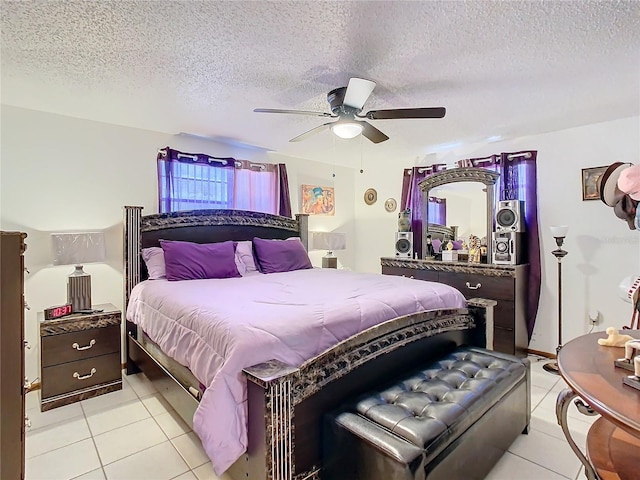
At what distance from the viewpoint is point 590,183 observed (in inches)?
130

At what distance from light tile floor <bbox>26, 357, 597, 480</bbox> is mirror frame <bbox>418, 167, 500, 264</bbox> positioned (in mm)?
1923

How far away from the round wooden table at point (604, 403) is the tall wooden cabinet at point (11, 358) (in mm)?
1892

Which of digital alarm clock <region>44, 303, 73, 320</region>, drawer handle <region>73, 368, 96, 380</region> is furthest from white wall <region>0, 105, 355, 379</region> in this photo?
drawer handle <region>73, 368, 96, 380</region>

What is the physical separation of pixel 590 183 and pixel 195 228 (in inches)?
157

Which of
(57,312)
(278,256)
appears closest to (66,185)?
(57,312)

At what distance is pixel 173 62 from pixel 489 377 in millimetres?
2588

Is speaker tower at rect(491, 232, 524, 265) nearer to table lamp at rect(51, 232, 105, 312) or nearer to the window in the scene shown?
the window

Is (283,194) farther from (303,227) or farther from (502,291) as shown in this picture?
(502,291)

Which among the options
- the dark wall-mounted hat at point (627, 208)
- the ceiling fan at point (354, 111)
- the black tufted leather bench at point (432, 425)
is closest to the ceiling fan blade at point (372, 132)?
the ceiling fan at point (354, 111)

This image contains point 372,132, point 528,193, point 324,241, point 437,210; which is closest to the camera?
point 372,132

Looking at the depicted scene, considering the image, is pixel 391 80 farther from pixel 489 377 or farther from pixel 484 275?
pixel 484 275

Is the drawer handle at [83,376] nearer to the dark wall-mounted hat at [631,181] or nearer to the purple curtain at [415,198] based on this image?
the dark wall-mounted hat at [631,181]

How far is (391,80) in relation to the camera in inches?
91.6

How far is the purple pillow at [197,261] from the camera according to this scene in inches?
117
